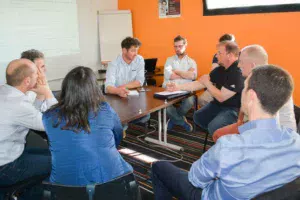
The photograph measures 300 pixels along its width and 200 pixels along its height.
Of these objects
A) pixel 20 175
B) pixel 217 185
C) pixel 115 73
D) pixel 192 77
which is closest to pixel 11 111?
pixel 20 175

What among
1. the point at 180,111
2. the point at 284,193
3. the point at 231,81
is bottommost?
the point at 180,111

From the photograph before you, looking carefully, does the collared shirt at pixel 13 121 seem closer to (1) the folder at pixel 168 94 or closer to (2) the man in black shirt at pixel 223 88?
(1) the folder at pixel 168 94

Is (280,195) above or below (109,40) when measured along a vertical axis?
below

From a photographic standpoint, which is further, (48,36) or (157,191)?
(48,36)

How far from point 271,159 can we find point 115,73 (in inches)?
107

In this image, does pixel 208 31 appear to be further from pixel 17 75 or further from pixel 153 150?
pixel 17 75

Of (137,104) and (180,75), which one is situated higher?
(180,75)

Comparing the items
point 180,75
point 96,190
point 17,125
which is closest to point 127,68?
point 180,75

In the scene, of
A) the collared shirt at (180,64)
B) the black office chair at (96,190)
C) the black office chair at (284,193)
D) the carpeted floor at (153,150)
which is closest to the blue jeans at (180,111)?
the carpeted floor at (153,150)

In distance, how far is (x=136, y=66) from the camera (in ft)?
12.8

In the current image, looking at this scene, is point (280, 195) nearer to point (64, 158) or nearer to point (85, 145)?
point (85, 145)

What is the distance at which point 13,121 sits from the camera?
6.32 ft

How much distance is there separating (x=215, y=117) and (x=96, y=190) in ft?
6.52

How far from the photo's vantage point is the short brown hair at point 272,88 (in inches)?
54.3
